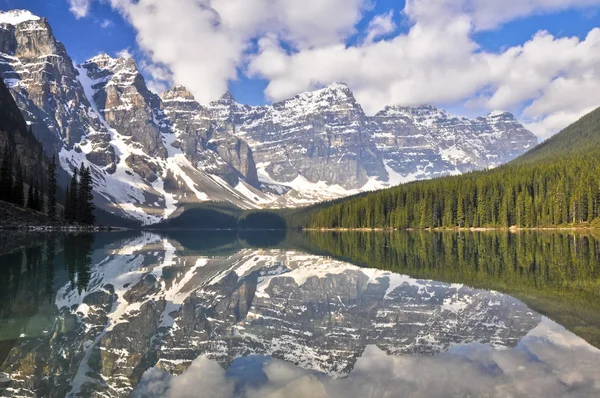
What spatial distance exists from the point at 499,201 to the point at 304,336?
118 metres

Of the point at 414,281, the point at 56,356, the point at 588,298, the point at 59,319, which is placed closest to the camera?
the point at 56,356

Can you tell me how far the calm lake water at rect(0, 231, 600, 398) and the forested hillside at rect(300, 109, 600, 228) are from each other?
90516 mm

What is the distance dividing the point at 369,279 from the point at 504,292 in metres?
8.47

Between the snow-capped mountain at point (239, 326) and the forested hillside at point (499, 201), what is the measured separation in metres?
97.6

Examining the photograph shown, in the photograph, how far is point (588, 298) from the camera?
19.2 meters

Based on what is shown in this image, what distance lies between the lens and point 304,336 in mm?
15320

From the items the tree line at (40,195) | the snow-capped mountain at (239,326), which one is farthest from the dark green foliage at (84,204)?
the snow-capped mountain at (239,326)

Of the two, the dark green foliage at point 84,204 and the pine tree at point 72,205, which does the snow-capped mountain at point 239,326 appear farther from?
the dark green foliage at point 84,204

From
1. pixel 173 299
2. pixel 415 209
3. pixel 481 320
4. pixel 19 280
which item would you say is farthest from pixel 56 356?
pixel 415 209

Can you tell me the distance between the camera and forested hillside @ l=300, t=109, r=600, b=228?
107m

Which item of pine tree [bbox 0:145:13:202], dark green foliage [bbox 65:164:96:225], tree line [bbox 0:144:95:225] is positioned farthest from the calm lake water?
dark green foliage [bbox 65:164:96:225]

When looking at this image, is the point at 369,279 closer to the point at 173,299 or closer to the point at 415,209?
the point at 173,299

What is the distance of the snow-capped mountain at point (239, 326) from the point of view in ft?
38.9

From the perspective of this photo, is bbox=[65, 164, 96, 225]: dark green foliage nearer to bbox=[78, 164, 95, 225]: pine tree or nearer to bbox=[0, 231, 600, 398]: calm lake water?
bbox=[78, 164, 95, 225]: pine tree
